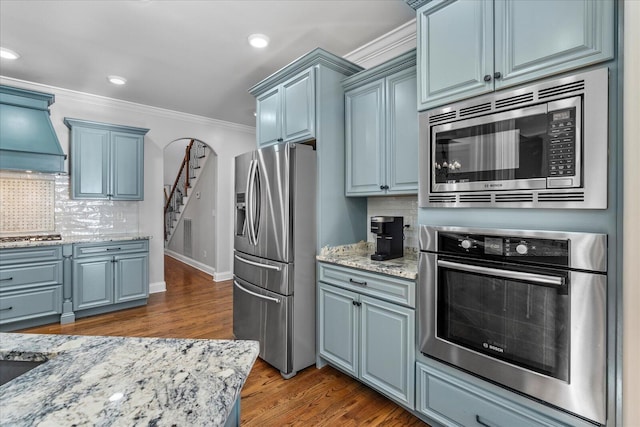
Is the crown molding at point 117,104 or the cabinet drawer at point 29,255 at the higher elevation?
the crown molding at point 117,104

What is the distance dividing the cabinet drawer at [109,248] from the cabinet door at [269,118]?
225cm

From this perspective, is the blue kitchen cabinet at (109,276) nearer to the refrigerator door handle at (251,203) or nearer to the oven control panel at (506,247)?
the refrigerator door handle at (251,203)

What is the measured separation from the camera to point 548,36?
1.36m

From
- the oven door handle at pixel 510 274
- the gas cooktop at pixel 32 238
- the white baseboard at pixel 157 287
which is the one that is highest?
the oven door handle at pixel 510 274

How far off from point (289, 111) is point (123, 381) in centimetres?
243

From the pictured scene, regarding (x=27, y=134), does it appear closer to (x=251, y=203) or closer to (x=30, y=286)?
(x=30, y=286)

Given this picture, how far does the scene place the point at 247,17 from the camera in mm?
2426

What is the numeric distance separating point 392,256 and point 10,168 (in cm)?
404

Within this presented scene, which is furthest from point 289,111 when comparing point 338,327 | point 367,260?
point 338,327

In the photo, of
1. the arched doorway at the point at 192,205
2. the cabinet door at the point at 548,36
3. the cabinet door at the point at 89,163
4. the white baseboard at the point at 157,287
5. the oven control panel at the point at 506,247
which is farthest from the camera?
the arched doorway at the point at 192,205

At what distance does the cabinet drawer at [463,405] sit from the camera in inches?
58.1

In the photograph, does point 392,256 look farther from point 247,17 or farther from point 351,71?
point 247,17

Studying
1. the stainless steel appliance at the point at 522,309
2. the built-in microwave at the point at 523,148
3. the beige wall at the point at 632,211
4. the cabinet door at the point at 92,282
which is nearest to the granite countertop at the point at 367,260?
the stainless steel appliance at the point at 522,309

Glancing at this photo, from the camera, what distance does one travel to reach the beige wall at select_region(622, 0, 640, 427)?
84 centimetres
